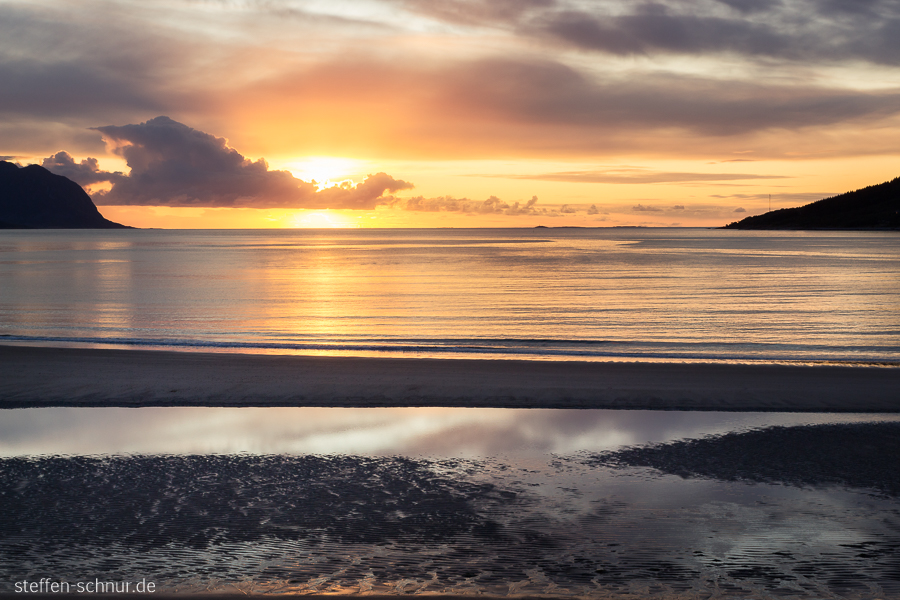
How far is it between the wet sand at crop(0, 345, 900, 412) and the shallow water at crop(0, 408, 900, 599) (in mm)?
1609

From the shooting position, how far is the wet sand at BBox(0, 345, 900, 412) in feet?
37.8

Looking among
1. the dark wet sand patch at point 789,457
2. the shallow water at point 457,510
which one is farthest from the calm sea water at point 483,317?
the shallow water at point 457,510

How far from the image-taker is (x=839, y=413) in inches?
417

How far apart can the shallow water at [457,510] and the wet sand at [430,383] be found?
1609 mm

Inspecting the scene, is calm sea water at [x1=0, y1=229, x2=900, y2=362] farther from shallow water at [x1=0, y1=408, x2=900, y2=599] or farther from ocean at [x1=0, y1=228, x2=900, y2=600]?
shallow water at [x1=0, y1=408, x2=900, y2=599]

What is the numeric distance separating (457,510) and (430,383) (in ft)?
21.8

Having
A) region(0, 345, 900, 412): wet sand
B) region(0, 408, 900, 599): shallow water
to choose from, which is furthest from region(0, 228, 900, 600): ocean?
region(0, 345, 900, 412): wet sand

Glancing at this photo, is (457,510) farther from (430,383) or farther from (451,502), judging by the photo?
(430,383)

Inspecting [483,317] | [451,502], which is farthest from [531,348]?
[451,502]

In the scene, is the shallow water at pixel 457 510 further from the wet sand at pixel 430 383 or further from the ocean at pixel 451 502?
the wet sand at pixel 430 383

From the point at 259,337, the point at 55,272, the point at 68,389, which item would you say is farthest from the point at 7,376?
the point at 55,272

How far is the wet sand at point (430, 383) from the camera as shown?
1152 centimetres

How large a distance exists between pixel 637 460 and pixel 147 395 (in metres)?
9.09

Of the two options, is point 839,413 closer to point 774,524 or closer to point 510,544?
point 774,524
